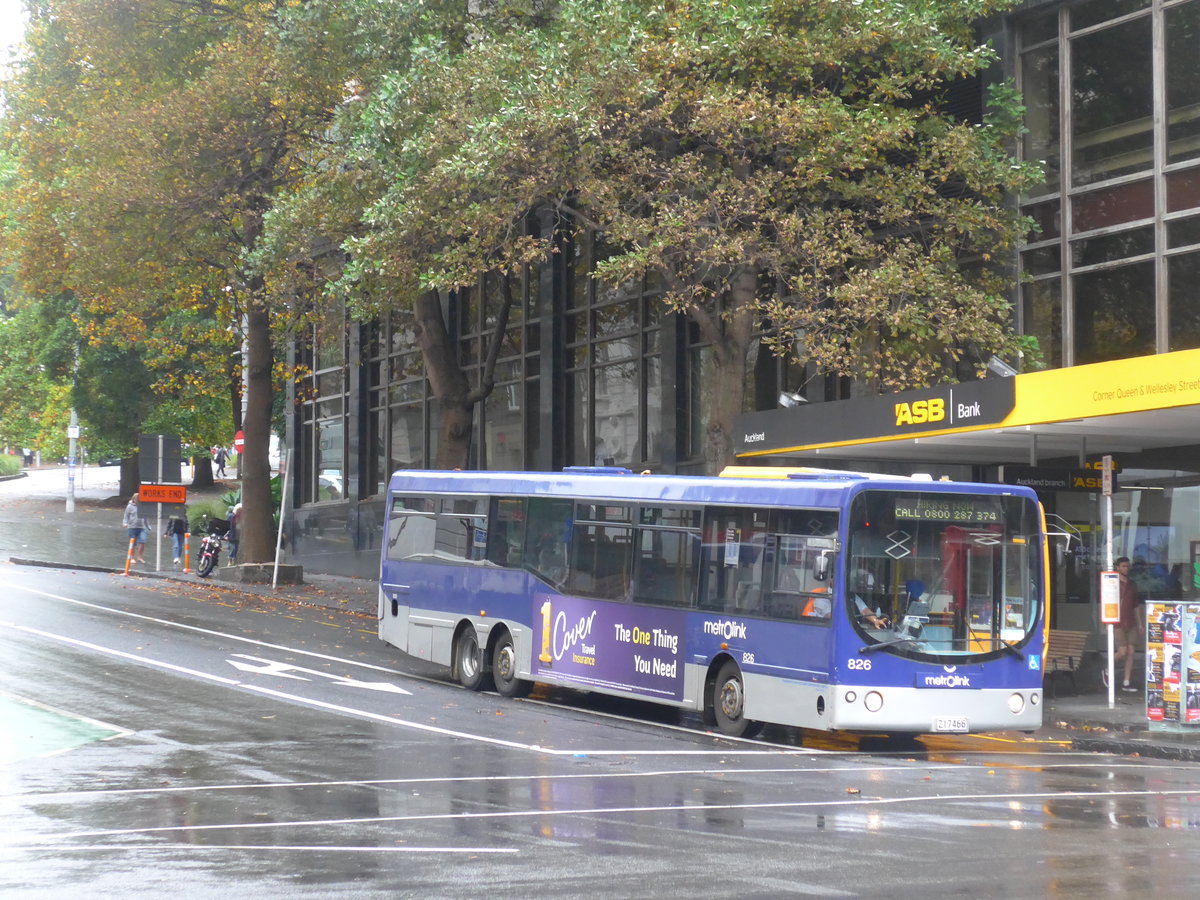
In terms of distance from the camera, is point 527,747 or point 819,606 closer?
point 527,747

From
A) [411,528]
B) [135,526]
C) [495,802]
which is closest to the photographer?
[495,802]

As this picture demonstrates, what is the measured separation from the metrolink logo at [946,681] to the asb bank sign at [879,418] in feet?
12.7

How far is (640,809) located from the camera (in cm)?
1078

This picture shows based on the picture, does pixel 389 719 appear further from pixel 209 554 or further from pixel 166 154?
pixel 209 554

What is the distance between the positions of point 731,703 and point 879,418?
5.01 meters

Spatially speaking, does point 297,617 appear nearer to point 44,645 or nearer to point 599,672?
point 44,645

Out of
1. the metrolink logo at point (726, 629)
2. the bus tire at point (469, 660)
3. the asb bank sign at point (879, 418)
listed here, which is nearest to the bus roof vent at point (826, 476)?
the metrolink logo at point (726, 629)

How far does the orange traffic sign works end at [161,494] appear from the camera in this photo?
3859cm

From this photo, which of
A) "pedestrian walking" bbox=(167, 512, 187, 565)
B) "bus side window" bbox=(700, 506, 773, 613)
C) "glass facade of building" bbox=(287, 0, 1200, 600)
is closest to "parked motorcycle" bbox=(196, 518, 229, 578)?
"pedestrian walking" bbox=(167, 512, 187, 565)

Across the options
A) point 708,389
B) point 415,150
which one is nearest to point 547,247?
point 415,150

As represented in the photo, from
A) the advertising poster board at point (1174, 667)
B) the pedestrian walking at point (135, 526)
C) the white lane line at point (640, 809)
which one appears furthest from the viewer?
the pedestrian walking at point (135, 526)

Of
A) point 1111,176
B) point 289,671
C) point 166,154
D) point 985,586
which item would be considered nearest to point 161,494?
point 166,154

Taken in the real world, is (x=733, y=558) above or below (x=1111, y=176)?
below

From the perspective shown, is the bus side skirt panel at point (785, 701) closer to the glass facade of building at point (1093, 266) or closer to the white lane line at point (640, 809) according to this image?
the white lane line at point (640, 809)
